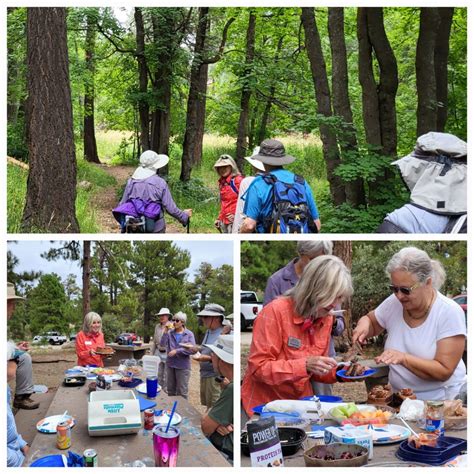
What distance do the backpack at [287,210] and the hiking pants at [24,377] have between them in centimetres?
185

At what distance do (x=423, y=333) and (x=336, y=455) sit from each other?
78 centimetres

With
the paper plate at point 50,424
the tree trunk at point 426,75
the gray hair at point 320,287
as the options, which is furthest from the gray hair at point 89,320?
the tree trunk at point 426,75

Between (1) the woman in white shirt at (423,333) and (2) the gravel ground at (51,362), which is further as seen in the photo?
(2) the gravel ground at (51,362)

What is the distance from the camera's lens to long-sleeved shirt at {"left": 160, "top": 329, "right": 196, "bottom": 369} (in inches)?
211

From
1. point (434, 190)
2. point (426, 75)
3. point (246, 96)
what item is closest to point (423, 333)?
point (434, 190)

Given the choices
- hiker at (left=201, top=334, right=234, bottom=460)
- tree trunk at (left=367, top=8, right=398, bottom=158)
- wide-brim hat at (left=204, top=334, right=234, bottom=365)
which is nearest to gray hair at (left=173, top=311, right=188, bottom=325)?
hiker at (left=201, top=334, right=234, bottom=460)

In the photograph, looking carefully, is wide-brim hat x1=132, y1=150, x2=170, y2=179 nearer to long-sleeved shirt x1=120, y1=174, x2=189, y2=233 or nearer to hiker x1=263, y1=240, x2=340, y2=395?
long-sleeved shirt x1=120, y1=174, x2=189, y2=233

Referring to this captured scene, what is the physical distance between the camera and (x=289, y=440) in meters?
2.11

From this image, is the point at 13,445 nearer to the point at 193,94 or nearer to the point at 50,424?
the point at 50,424

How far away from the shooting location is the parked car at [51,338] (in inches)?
197

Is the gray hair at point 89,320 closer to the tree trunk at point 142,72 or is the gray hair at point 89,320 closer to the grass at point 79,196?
the grass at point 79,196

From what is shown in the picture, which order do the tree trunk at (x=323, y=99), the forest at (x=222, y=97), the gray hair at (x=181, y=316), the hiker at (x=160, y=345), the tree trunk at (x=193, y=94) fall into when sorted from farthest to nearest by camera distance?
the tree trunk at (x=193, y=94), the tree trunk at (x=323, y=99), the forest at (x=222, y=97), the hiker at (x=160, y=345), the gray hair at (x=181, y=316)

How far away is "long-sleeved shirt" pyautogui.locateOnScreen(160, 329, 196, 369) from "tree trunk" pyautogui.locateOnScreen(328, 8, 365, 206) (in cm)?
339
